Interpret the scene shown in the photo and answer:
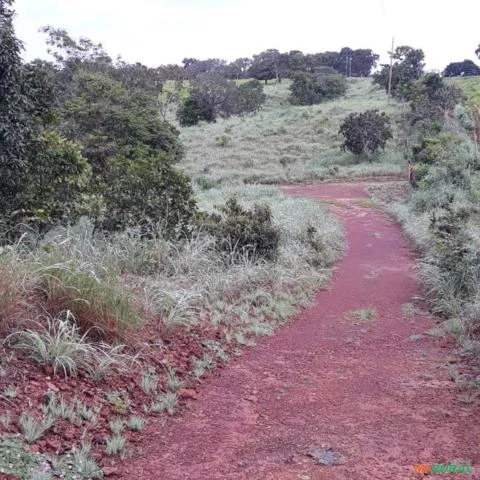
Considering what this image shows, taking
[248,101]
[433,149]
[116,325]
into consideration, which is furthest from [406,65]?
[116,325]

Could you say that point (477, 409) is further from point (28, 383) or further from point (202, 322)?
point (28, 383)

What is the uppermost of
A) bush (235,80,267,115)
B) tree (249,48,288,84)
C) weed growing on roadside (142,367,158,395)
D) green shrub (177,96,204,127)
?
tree (249,48,288,84)

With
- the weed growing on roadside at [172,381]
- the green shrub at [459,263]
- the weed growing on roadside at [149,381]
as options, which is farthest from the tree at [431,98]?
the weed growing on roadside at [149,381]

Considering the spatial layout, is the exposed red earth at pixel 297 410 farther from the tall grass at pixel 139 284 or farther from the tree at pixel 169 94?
the tree at pixel 169 94

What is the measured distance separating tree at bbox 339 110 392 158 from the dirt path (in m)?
21.0

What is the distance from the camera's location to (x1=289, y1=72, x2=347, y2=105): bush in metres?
43.3

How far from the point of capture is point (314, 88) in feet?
146

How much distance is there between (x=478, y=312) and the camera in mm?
5914

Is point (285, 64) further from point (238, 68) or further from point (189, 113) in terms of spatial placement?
point (189, 113)

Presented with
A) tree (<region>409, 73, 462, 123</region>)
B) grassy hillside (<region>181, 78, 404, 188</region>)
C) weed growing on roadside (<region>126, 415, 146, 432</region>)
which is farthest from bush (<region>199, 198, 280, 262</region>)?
tree (<region>409, 73, 462, 123</region>)

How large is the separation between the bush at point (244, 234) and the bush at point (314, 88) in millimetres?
36245

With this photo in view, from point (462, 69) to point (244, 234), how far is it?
63.6m

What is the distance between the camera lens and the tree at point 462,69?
62.1 metres

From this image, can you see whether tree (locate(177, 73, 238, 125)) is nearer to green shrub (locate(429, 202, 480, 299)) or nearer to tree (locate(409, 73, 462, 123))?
tree (locate(409, 73, 462, 123))
